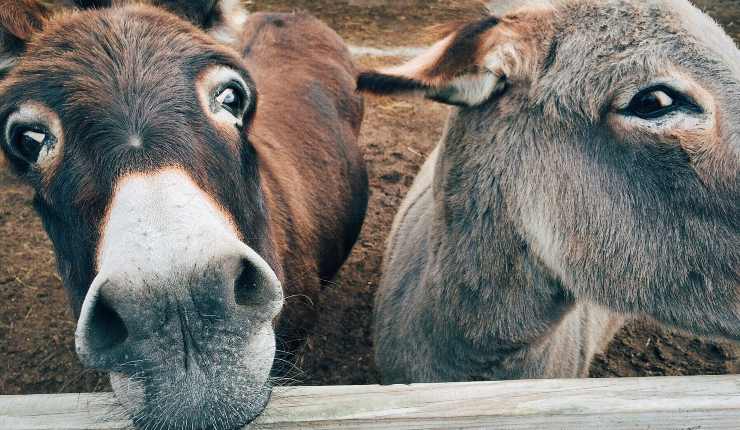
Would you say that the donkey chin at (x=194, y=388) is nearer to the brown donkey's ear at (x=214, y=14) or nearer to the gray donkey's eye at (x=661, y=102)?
the gray donkey's eye at (x=661, y=102)

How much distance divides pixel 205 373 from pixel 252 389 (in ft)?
0.45

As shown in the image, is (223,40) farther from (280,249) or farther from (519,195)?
(519,195)

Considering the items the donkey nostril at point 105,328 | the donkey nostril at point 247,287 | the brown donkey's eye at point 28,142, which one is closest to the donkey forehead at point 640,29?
the donkey nostril at point 247,287

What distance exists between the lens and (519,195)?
5.93 feet

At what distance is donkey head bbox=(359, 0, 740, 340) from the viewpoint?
1.56 meters

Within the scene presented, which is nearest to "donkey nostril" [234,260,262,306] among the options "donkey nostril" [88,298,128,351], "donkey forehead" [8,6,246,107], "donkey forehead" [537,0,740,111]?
"donkey nostril" [88,298,128,351]

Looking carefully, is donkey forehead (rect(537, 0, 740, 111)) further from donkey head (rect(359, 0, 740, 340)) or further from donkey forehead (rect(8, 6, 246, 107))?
donkey forehead (rect(8, 6, 246, 107))

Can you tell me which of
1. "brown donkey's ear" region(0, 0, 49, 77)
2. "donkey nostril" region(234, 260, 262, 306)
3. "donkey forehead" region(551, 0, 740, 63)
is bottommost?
"donkey nostril" region(234, 260, 262, 306)

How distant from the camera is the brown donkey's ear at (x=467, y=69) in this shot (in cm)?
163

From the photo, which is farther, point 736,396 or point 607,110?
point 607,110

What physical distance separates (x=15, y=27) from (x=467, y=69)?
1.59 m

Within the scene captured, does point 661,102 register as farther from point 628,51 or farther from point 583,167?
point 583,167

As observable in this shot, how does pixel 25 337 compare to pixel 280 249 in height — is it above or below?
below

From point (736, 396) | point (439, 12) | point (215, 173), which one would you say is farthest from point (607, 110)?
point (439, 12)
